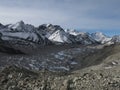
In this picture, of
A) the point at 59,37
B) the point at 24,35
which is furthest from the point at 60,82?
the point at 59,37

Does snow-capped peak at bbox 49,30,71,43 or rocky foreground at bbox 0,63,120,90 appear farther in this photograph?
snow-capped peak at bbox 49,30,71,43

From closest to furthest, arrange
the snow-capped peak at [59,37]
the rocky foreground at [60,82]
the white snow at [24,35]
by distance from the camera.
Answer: the rocky foreground at [60,82], the white snow at [24,35], the snow-capped peak at [59,37]

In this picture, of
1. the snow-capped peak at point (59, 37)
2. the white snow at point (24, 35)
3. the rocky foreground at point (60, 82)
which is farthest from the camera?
the snow-capped peak at point (59, 37)

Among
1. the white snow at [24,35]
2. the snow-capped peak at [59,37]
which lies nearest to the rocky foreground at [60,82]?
the white snow at [24,35]

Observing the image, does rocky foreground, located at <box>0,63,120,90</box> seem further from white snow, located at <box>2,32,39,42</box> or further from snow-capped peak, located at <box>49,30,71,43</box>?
snow-capped peak, located at <box>49,30,71,43</box>

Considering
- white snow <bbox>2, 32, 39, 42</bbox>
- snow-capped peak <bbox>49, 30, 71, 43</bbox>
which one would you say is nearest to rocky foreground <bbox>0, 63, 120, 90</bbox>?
white snow <bbox>2, 32, 39, 42</bbox>

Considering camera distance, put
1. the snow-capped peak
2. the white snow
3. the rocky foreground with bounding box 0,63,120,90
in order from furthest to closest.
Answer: the snow-capped peak < the white snow < the rocky foreground with bounding box 0,63,120,90

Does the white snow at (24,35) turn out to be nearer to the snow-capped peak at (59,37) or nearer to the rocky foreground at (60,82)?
the snow-capped peak at (59,37)

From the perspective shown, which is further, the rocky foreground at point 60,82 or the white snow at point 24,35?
the white snow at point 24,35

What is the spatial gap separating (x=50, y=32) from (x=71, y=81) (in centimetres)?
16182

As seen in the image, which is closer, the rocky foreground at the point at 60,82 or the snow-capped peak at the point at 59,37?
the rocky foreground at the point at 60,82

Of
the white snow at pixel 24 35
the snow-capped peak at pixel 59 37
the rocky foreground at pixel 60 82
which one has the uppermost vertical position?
the snow-capped peak at pixel 59 37

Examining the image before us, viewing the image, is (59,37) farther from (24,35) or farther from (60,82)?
(60,82)

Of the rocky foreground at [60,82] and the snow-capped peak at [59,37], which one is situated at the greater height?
the snow-capped peak at [59,37]
